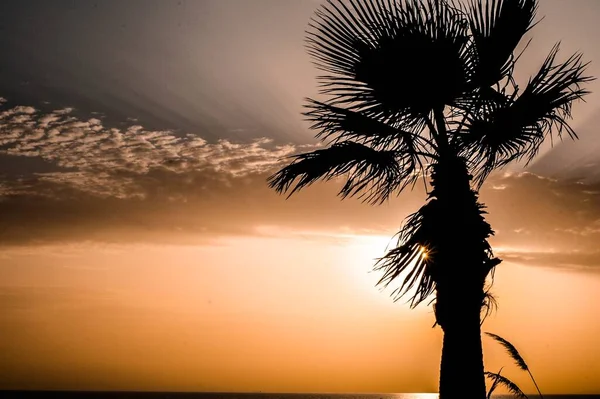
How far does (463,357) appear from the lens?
22.7 feet

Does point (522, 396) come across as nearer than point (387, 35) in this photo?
No

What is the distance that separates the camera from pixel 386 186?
27.1ft

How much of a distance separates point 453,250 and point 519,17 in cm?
294

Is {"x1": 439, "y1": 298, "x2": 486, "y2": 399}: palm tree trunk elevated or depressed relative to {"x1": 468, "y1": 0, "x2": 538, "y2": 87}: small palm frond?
depressed

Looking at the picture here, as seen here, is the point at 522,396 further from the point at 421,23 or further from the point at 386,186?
the point at 421,23

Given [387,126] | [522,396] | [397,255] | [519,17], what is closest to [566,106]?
[519,17]

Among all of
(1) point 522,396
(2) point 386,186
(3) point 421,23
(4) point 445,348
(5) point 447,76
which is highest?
(3) point 421,23

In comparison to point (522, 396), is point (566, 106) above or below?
above

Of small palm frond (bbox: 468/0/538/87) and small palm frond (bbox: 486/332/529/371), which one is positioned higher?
small palm frond (bbox: 468/0/538/87)

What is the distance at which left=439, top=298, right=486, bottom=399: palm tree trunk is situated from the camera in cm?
687

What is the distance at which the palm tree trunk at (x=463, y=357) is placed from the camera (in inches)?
271

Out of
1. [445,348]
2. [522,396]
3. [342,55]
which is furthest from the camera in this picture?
[522,396]

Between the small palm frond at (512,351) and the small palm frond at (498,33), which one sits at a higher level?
the small palm frond at (498,33)

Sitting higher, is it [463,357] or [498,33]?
[498,33]
